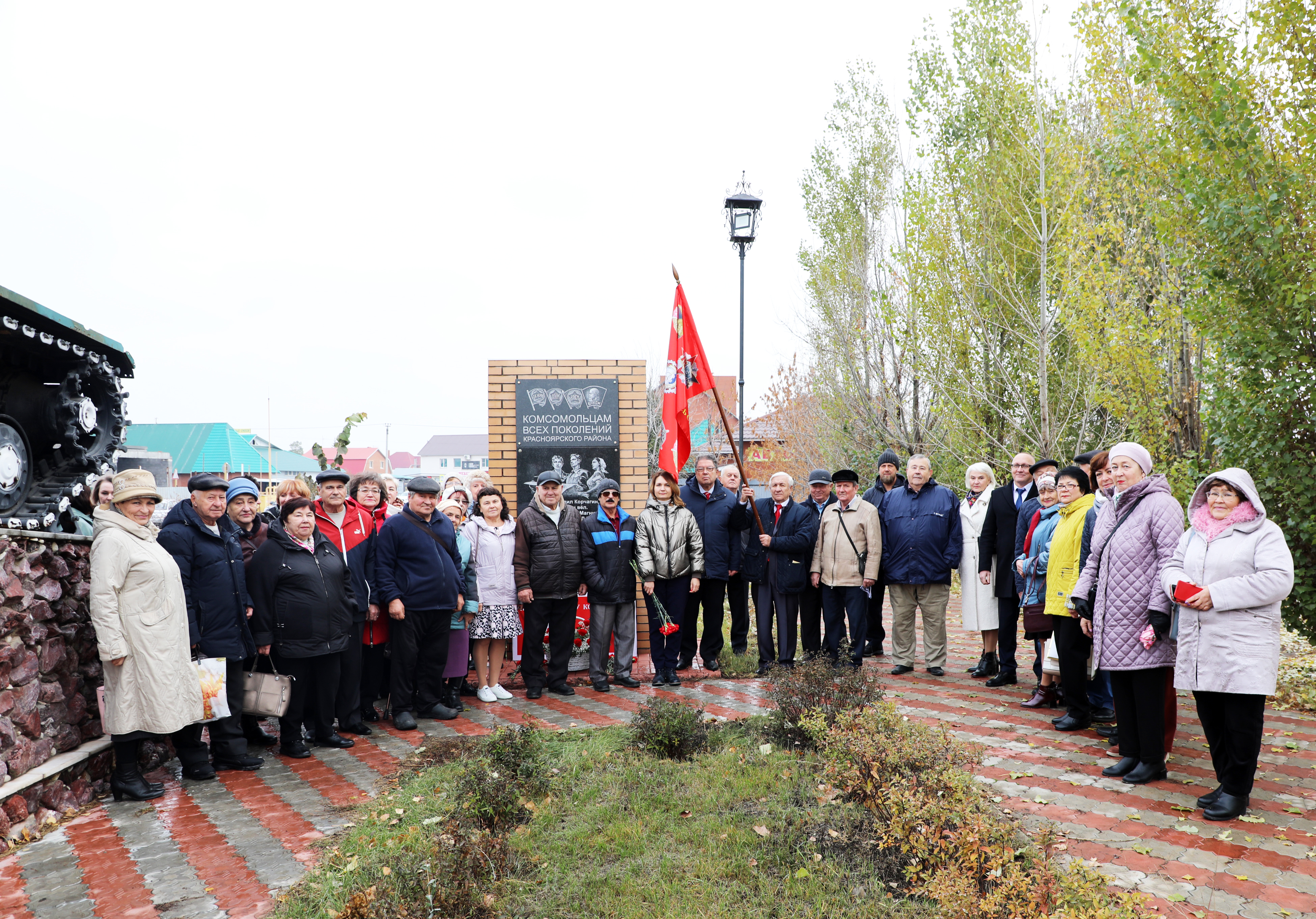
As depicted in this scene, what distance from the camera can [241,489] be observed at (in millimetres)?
6004

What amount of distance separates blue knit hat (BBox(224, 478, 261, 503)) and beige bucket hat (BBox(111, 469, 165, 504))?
863mm

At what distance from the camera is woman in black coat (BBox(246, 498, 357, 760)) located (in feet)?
18.2

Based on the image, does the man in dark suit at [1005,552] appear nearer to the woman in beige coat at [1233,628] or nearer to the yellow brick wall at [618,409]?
the woman in beige coat at [1233,628]

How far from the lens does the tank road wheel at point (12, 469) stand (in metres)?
5.01

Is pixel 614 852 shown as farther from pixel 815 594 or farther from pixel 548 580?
pixel 815 594

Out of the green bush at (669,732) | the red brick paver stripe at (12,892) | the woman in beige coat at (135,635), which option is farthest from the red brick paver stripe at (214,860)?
the green bush at (669,732)

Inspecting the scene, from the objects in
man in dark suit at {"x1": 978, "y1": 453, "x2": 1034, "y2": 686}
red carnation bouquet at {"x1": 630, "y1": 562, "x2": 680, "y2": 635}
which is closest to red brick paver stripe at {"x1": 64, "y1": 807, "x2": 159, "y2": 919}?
red carnation bouquet at {"x1": 630, "y1": 562, "x2": 680, "y2": 635}

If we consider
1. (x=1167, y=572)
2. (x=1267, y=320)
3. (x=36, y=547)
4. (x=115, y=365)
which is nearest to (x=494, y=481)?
(x=115, y=365)

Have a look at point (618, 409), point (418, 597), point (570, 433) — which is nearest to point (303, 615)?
point (418, 597)

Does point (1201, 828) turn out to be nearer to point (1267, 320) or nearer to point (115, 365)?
point (1267, 320)

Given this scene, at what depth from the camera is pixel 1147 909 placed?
3.12 meters

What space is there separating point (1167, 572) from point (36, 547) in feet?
20.8

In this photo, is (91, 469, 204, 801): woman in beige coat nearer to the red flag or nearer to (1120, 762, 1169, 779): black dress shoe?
the red flag

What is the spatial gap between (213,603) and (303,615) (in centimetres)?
57
